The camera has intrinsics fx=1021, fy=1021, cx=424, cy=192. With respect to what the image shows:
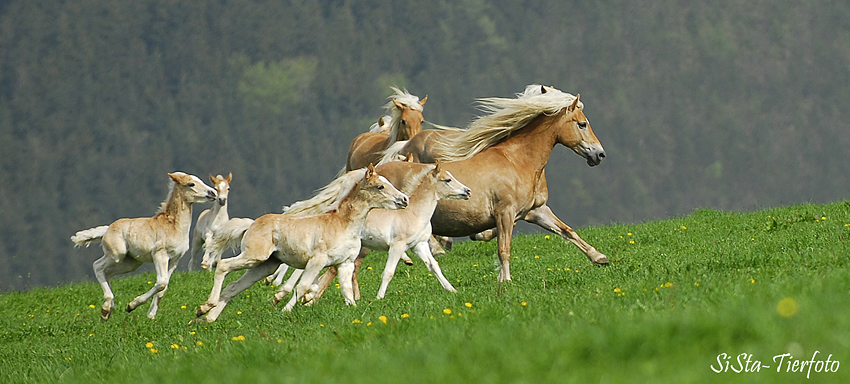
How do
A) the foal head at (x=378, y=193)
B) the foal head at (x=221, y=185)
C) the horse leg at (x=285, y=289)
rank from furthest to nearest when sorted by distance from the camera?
the foal head at (x=221, y=185) → the foal head at (x=378, y=193) → the horse leg at (x=285, y=289)

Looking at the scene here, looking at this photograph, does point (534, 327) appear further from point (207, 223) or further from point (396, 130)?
point (207, 223)

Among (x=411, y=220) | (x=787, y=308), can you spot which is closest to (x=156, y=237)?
(x=411, y=220)

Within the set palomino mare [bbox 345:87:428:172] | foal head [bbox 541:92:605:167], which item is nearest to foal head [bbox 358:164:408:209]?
foal head [bbox 541:92:605:167]

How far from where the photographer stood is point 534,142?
13.5 metres

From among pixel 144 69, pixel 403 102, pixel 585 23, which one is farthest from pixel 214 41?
pixel 403 102

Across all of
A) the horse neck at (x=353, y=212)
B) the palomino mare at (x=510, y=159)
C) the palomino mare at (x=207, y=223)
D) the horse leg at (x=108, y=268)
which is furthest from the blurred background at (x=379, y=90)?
the horse neck at (x=353, y=212)

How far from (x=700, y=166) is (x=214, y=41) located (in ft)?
231

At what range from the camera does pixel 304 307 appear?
1065 centimetres

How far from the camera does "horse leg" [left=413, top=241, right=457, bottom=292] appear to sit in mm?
11406

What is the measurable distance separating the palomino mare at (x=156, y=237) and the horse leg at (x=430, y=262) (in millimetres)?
3287

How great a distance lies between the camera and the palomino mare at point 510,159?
42.1 feet

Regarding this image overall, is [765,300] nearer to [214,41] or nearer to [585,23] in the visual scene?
[214,41]

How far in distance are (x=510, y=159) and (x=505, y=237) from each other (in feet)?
3.94

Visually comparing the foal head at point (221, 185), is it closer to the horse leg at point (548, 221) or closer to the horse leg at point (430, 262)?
the horse leg at point (430, 262)
